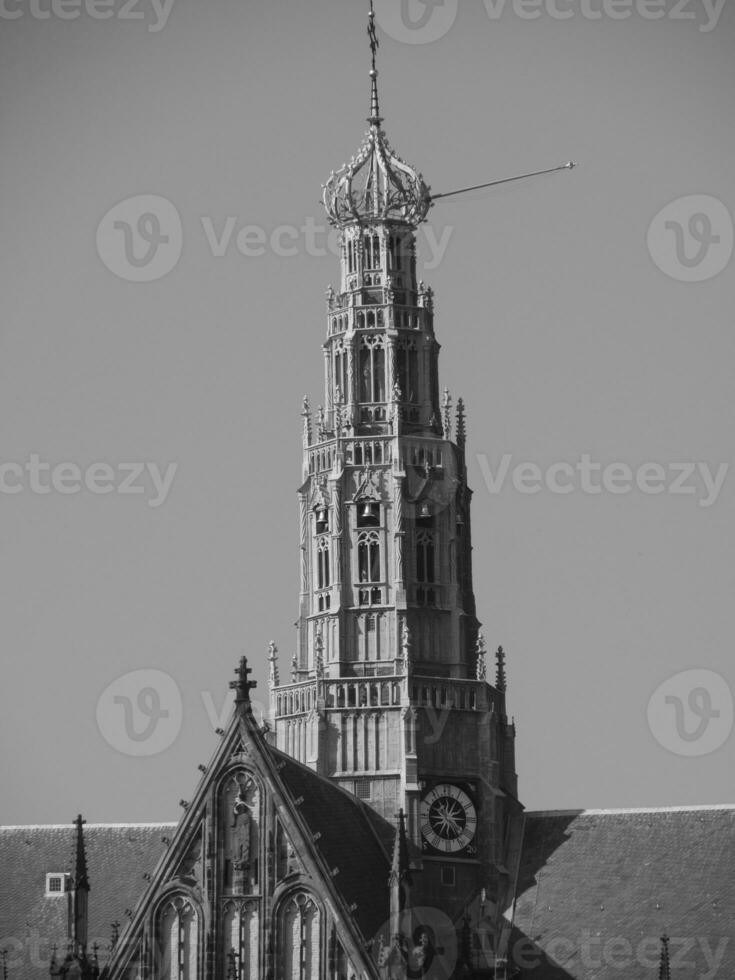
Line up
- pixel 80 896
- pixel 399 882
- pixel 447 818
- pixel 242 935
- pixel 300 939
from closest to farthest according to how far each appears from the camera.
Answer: pixel 399 882, pixel 300 939, pixel 242 935, pixel 80 896, pixel 447 818

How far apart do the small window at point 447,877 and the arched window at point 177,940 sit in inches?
538

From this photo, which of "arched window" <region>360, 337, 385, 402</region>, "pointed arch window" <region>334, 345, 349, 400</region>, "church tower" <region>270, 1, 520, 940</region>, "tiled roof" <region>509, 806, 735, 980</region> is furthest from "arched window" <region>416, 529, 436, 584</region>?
"tiled roof" <region>509, 806, 735, 980</region>

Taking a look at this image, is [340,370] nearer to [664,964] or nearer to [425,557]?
[425,557]

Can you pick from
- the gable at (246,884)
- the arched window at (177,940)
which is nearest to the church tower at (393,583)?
the gable at (246,884)

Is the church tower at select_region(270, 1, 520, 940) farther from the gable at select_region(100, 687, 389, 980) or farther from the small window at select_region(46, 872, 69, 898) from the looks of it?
the small window at select_region(46, 872, 69, 898)

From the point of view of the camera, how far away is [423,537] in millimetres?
126875

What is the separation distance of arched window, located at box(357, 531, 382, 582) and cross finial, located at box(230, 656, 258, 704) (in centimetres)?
1300

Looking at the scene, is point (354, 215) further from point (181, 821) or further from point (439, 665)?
point (181, 821)

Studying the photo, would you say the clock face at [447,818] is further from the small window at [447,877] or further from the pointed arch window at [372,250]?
the pointed arch window at [372,250]

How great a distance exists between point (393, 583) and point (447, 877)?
13546 mm

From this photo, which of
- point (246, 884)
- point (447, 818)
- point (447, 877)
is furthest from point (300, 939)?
point (447, 818)

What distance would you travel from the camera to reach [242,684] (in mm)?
113750

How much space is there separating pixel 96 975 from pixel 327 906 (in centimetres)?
997

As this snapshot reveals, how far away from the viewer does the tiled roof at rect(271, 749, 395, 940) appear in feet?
370
